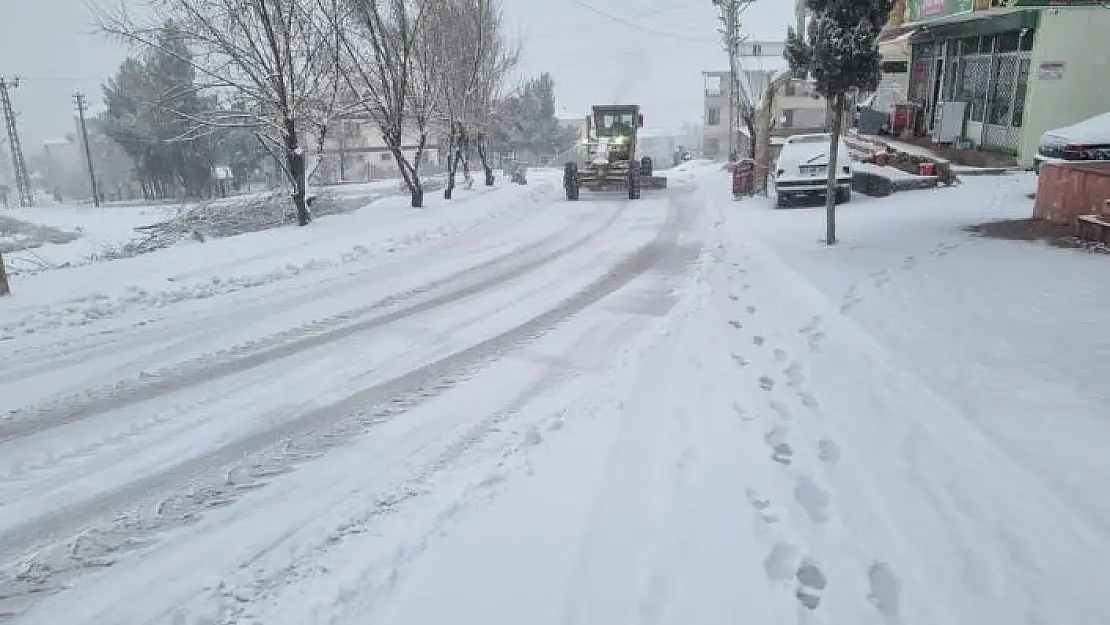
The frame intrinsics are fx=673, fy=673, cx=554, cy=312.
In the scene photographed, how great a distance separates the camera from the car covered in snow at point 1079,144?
37.2 ft

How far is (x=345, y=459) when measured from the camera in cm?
427

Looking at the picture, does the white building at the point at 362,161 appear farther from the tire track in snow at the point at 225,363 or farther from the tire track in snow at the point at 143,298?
the tire track in snow at the point at 225,363

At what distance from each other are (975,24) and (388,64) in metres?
16.3

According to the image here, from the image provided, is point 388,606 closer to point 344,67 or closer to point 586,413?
point 586,413

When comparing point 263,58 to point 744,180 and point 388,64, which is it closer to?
point 388,64

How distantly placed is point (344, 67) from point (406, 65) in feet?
5.69

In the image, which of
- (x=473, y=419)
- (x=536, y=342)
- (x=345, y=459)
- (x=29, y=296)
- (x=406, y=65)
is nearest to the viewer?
(x=345, y=459)

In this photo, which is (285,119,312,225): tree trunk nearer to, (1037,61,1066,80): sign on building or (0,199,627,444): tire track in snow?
(0,199,627,444): tire track in snow

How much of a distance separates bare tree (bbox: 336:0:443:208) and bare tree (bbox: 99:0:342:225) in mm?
1163

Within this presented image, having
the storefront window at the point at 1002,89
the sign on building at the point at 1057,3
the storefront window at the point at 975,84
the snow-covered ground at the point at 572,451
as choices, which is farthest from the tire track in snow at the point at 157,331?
the storefront window at the point at 975,84

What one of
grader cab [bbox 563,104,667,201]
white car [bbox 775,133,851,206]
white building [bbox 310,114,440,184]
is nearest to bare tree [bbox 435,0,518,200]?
grader cab [bbox 563,104,667,201]

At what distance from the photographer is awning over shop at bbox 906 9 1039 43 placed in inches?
635

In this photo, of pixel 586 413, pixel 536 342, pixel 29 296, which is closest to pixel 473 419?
pixel 586 413

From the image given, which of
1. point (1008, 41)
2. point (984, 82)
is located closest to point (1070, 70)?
point (1008, 41)
